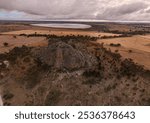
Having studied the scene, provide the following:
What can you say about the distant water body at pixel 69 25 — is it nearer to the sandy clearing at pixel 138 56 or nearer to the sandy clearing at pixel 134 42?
the sandy clearing at pixel 134 42

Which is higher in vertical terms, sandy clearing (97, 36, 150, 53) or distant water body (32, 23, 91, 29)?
distant water body (32, 23, 91, 29)

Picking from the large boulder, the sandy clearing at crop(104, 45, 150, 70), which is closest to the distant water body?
the large boulder

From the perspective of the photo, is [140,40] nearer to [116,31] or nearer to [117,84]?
[116,31]

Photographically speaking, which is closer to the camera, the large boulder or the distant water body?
the distant water body

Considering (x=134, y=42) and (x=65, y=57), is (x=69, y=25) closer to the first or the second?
(x=65, y=57)

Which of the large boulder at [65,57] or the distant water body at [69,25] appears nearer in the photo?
the distant water body at [69,25]

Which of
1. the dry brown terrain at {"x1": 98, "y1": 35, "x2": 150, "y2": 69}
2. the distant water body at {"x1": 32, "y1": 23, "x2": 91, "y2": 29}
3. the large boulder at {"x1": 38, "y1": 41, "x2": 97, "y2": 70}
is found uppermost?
the distant water body at {"x1": 32, "y1": 23, "x2": 91, "y2": 29}

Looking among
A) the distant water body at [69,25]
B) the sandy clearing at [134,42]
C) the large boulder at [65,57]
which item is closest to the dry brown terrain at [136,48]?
the sandy clearing at [134,42]

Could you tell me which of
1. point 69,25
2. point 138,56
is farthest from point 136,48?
point 69,25

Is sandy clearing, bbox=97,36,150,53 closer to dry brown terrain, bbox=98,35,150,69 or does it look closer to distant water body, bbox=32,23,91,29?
dry brown terrain, bbox=98,35,150,69
